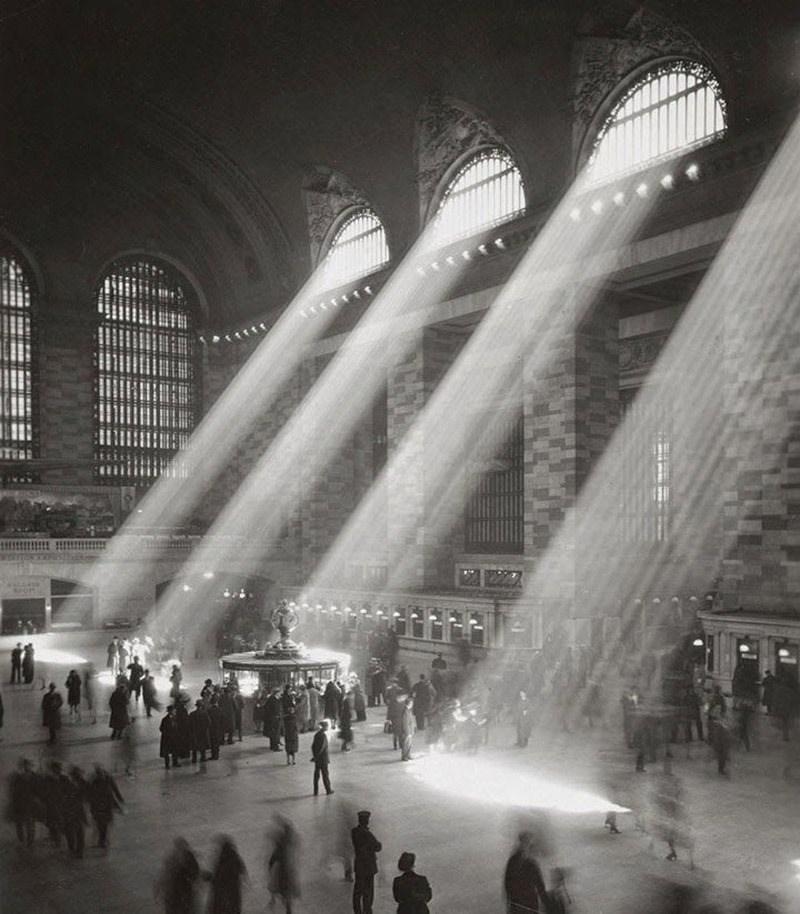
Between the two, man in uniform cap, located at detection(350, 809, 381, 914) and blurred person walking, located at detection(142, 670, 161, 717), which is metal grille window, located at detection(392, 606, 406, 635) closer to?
blurred person walking, located at detection(142, 670, 161, 717)

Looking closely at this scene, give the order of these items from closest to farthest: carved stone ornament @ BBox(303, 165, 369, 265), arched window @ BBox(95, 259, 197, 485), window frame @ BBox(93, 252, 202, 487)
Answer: carved stone ornament @ BBox(303, 165, 369, 265), window frame @ BBox(93, 252, 202, 487), arched window @ BBox(95, 259, 197, 485)

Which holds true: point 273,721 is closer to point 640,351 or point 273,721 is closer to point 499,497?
point 499,497

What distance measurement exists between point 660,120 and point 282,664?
16232mm

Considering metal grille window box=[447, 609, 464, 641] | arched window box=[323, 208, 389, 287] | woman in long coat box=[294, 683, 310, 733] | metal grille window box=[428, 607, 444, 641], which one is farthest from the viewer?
arched window box=[323, 208, 389, 287]

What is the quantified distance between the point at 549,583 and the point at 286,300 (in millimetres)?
17325

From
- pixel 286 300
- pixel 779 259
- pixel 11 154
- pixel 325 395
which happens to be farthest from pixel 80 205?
pixel 779 259

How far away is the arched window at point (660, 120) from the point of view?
23.3 m

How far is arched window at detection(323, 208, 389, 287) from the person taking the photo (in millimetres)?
34781

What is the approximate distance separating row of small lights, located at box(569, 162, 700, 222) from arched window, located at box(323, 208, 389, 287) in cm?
957

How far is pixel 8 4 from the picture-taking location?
91.2 feet

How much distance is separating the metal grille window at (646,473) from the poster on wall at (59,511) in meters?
19.4

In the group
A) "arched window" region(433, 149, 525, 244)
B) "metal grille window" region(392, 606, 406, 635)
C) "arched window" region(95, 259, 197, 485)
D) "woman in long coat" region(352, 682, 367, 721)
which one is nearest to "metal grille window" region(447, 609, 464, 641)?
"metal grille window" region(392, 606, 406, 635)

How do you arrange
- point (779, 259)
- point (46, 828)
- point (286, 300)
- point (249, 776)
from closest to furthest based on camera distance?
point (46, 828)
point (249, 776)
point (779, 259)
point (286, 300)

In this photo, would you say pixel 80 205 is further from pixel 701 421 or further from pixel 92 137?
pixel 701 421
